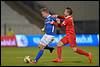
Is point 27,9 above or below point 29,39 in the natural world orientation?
above

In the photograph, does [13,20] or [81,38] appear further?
[13,20]

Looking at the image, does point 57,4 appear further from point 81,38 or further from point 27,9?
point 81,38

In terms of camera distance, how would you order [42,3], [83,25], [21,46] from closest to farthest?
[21,46], [83,25], [42,3]

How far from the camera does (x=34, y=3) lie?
41969mm

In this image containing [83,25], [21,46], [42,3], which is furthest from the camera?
[42,3]

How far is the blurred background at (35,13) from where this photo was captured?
38.6 metres

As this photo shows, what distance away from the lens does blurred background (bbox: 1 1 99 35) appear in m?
38.6

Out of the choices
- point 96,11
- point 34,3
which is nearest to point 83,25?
point 96,11

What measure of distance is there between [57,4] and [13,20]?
4.40 metres

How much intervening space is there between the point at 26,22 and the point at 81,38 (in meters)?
8.40

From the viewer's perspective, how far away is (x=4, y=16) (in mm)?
39844

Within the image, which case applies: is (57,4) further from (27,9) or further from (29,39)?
(29,39)

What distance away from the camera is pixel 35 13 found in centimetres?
4112

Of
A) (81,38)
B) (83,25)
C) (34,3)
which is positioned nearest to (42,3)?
(34,3)
